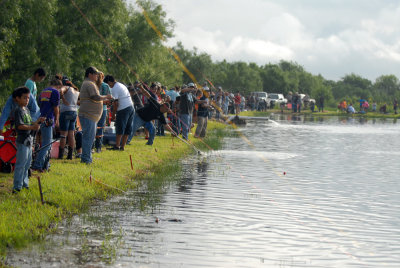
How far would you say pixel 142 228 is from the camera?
30.0 feet

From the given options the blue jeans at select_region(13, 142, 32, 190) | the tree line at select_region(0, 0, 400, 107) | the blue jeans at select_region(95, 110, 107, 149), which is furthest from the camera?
the tree line at select_region(0, 0, 400, 107)

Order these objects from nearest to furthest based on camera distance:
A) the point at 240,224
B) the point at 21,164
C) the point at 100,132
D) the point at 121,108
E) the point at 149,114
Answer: the point at 240,224, the point at 21,164, the point at 100,132, the point at 121,108, the point at 149,114

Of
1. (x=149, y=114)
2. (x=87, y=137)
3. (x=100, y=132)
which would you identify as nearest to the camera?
(x=87, y=137)

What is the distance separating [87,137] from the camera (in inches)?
561

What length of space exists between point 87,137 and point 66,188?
10.3ft

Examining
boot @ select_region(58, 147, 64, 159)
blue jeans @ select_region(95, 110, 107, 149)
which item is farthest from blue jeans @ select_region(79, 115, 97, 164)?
blue jeans @ select_region(95, 110, 107, 149)

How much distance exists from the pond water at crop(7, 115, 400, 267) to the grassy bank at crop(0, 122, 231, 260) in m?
0.26

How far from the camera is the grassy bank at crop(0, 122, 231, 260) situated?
8.41 metres

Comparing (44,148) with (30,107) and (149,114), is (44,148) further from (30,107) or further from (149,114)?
(149,114)

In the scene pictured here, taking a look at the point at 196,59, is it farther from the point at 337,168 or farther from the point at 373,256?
the point at 373,256

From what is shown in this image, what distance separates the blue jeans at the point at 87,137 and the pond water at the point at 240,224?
158 centimetres

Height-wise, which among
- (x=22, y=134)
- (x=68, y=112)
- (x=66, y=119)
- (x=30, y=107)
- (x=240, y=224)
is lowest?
(x=240, y=224)

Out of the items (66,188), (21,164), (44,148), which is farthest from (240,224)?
(44,148)

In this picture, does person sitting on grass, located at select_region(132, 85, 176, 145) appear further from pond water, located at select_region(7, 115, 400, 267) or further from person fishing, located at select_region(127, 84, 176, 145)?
pond water, located at select_region(7, 115, 400, 267)
